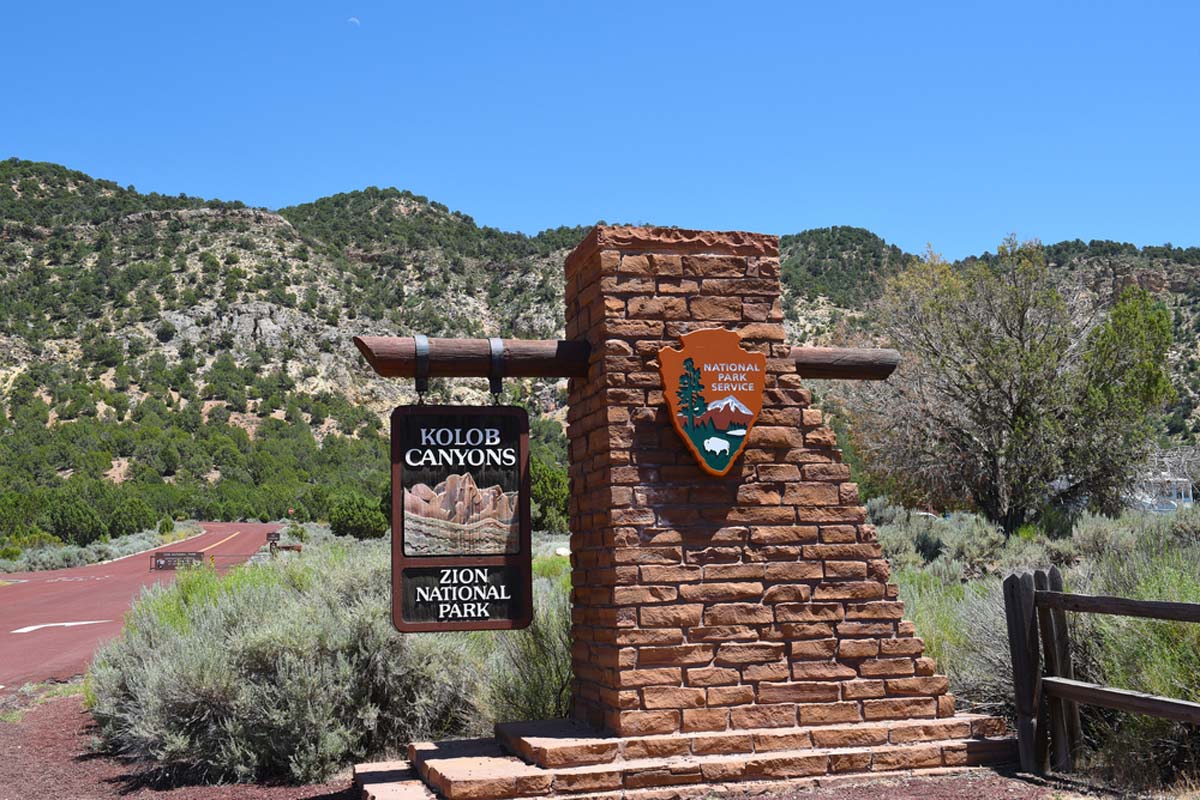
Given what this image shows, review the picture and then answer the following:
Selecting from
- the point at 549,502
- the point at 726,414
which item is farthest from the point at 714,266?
the point at 549,502

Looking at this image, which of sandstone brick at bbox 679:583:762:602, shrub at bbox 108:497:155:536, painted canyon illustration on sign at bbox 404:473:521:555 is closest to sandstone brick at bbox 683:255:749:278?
painted canyon illustration on sign at bbox 404:473:521:555

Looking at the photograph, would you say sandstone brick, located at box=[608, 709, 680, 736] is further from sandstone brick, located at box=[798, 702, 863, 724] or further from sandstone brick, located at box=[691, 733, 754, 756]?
sandstone brick, located at box=[798, 702, 863, 724]

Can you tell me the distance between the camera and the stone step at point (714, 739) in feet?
18.8

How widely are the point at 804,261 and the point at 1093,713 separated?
2571 inches

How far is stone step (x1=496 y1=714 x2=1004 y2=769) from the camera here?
5.73 metres

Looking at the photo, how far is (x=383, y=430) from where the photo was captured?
64562 millimetres

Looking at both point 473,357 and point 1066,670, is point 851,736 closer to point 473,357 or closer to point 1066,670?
point 1066,670

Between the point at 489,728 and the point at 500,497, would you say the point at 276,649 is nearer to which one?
the point at 489,728

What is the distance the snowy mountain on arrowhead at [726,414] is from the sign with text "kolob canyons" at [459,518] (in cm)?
106

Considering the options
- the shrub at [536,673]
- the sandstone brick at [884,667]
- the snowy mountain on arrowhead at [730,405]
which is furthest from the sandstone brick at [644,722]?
the shrub at [536,673]

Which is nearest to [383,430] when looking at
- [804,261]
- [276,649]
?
[804,261]

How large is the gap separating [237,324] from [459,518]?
64.4 metres

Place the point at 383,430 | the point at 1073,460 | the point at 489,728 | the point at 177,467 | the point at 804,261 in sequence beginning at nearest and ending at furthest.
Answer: the point at 489,728 → the point at 1073,460 → the point at 177,467 → the point at 383,430 → the point at 804,261

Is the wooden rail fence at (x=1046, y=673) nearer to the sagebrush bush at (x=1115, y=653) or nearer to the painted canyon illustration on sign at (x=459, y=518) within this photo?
the sagebrush bush at (x=1115, y=653)
